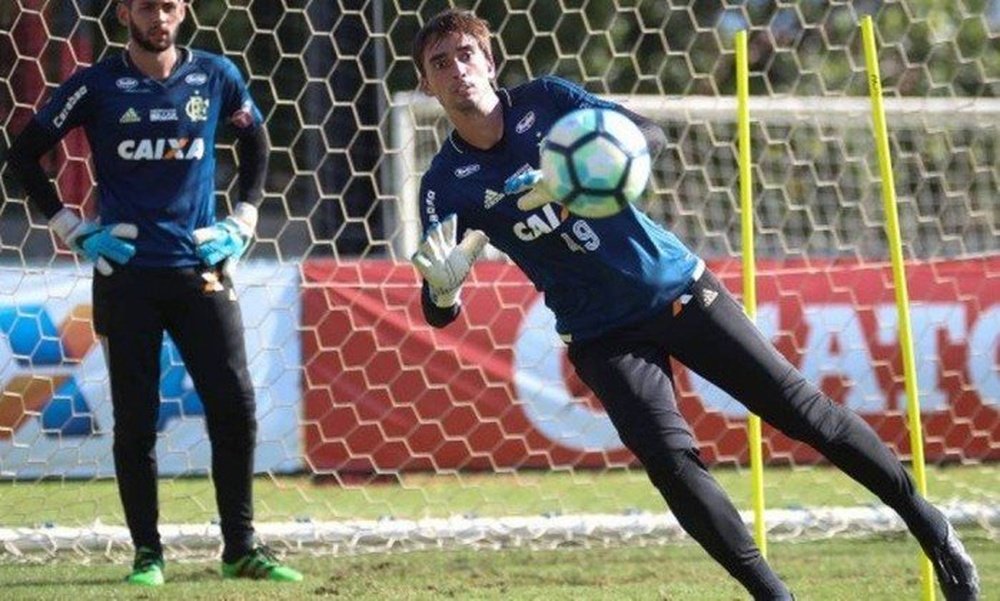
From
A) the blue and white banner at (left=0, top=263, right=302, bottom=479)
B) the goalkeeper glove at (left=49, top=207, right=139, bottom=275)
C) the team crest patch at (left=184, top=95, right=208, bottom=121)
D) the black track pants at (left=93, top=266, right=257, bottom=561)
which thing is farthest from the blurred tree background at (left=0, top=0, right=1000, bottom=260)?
the black track pants at (left=93, top=266, right=257, bottom=561)

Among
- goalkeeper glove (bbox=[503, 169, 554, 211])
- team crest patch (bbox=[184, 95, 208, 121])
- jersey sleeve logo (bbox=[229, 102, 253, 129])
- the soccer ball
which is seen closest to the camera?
the soccer ball

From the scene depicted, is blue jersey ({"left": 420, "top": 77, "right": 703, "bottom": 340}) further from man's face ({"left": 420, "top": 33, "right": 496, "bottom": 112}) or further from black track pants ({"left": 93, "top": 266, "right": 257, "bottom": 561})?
black track pants ({"left": 93, "top": 266, "right": 257, "bottom": 561})

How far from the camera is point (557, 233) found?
200 inches

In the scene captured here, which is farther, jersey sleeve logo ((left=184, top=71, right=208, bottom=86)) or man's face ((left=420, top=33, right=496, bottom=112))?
jersey sleeve logo ((left=184, top=71, right=208, bottom=86))

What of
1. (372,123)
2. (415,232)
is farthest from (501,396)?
(372,123)

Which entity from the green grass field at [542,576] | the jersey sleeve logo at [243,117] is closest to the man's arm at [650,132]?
the green grass field at [542,576]

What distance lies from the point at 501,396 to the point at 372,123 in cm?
193

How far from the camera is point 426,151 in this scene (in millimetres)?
9367

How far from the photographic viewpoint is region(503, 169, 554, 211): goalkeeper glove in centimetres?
480

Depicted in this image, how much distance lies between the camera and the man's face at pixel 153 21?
252 inches

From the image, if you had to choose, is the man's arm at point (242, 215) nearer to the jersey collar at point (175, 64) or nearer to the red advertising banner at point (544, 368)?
the jersey collar at point (175, 64)

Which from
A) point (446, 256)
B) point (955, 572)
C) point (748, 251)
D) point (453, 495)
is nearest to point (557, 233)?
point (446, 256)

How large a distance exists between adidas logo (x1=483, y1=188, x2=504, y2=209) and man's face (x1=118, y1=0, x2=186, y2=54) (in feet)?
5.81

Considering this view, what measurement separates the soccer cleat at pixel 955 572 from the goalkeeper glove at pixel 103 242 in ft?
9.64
